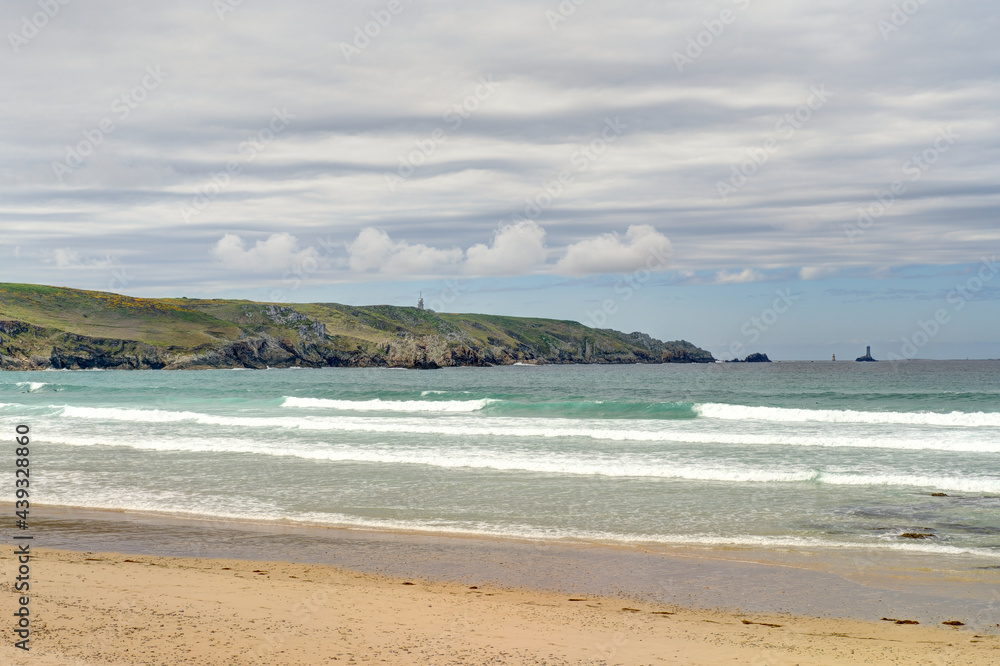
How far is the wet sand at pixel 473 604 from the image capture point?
6922 mm

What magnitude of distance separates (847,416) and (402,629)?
3150 centimetres

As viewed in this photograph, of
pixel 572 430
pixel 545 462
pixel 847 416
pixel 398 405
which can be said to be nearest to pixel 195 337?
pixel 398 405

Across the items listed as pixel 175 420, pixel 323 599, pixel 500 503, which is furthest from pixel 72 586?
pixel 175 420

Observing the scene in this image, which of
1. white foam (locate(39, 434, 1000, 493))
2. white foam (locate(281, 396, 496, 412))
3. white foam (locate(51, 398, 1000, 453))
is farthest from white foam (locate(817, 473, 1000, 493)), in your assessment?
white foam (locate(281, 396, 496, 412))

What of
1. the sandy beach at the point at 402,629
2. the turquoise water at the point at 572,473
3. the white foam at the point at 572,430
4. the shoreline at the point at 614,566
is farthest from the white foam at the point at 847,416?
the sandy beach at the point at 402,629

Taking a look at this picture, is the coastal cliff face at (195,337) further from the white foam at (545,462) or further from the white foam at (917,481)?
the white foam at (917,481)

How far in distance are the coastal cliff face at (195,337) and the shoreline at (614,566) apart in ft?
432

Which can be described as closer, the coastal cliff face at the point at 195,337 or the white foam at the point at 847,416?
the white foam at the point at 847,416

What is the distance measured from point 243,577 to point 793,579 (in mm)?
7101

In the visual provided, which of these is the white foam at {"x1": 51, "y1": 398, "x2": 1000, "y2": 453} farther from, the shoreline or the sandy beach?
the sandy beach

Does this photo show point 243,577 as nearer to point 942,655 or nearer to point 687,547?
point 687,547

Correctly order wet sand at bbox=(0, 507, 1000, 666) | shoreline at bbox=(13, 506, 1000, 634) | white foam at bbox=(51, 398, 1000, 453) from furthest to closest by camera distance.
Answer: white foam at bbox=(51, 398, 1000, 453)
shoreline at bbox=(13, 506, 1000, 634)
wet sand at bbox=(0, 507, 1000, 666)

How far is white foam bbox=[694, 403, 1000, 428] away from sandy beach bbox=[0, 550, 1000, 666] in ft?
88.4

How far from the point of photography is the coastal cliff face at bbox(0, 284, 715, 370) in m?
132
